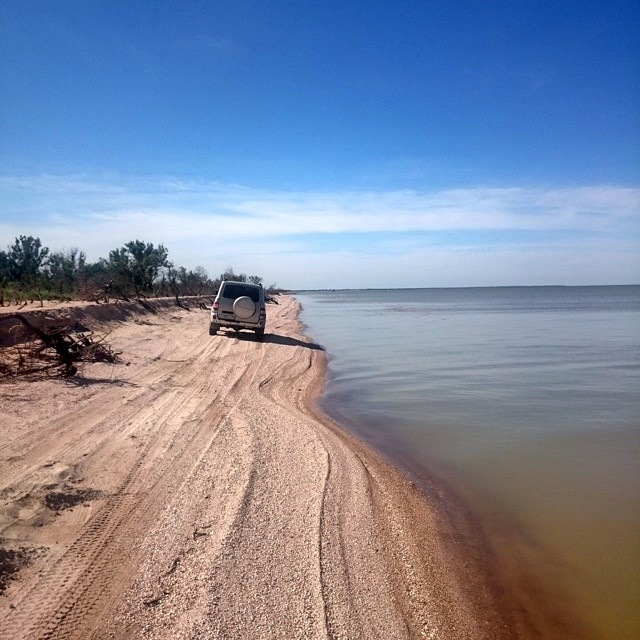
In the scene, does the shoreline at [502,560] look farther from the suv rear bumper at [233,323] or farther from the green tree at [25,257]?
the green tree at [25,257]

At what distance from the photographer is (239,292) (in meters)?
18.3

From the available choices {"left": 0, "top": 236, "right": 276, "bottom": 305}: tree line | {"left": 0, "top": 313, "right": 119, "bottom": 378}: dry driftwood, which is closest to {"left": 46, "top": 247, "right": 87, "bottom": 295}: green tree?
{"left": 0, "top": 236, "right": 276, "bottom": 305}: tree line

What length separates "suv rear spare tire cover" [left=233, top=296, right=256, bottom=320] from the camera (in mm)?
17938

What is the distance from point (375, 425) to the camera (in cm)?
880

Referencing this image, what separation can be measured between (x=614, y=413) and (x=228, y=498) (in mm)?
7742

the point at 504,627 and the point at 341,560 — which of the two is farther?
the point at 341,560

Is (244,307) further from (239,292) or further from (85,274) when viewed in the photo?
(85,274)

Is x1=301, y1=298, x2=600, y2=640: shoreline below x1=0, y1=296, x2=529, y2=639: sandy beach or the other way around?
below

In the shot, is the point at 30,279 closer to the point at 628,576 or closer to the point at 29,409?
the point at 29,409

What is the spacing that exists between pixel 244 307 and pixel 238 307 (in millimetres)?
210

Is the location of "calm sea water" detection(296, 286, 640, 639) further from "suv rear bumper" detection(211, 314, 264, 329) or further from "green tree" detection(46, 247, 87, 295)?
"green tree" detection(46, 247, 87, 295)

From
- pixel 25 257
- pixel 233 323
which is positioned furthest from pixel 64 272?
pixel 233 323

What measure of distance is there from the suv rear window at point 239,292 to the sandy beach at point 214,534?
34.1ft

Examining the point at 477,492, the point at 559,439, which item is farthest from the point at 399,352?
the point at 477,492
